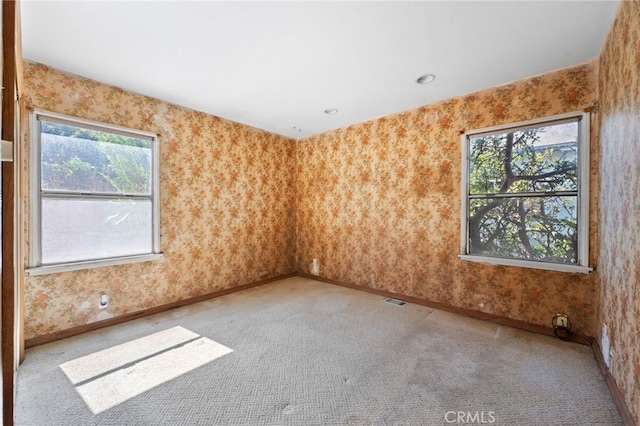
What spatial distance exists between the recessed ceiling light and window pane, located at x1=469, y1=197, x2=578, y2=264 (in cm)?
131

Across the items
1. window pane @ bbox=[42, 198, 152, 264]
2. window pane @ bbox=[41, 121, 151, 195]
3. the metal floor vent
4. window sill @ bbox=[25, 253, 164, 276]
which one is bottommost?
the metal floor vent

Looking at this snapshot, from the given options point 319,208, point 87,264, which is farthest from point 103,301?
point 319,208

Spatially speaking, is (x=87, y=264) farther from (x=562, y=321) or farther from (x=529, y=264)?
(x=562, y=321)

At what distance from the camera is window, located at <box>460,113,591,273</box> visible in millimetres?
2330

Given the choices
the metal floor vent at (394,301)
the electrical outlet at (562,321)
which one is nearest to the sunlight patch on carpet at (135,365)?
the metal floor vent at (394,301)

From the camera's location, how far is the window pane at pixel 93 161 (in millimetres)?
2318

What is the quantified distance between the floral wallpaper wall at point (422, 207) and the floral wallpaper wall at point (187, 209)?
603 millimetres

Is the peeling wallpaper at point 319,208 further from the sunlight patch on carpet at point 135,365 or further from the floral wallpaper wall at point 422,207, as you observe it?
the sunlight patch on carpet at point 135,365

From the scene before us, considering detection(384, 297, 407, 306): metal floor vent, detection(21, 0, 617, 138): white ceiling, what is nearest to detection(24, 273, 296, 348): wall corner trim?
detection(384, 297, 407, 306): metal floor vent

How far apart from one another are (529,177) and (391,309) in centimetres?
192

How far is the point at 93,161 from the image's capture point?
255 cm

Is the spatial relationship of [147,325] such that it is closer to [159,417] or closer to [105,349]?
[105,349]

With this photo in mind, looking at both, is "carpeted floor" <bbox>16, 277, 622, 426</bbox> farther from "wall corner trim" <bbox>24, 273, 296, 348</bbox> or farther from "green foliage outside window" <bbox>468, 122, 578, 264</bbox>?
"green foliage outside window" <bbox>468, 122, 578, 264</bbox>

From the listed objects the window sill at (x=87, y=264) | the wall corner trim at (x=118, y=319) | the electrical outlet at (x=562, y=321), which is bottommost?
the wall corner trim at (x=118, y=319)
